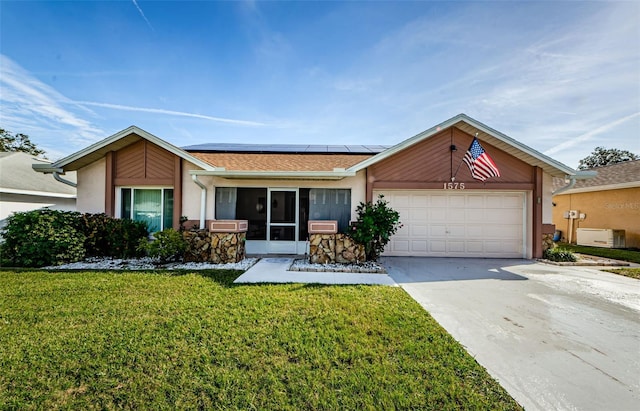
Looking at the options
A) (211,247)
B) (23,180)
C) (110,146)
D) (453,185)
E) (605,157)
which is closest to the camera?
(211,247)

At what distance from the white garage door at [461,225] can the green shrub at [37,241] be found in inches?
386

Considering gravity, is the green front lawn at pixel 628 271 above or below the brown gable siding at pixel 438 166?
below

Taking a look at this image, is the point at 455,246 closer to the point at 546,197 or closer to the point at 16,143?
the point at 546,197

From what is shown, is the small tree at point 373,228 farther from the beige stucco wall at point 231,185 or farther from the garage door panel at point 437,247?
the garage door panel at point 437,247

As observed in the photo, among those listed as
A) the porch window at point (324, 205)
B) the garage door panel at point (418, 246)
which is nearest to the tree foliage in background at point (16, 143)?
the porch window at point (324, 205)

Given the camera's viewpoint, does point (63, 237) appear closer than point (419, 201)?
Yes

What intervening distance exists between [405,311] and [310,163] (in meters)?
6.47

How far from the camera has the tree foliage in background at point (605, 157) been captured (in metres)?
33.5

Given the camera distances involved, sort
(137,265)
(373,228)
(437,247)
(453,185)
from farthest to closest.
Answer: (437,247) < (453,185) < (373,228) < (137,265)

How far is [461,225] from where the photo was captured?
9.23 m

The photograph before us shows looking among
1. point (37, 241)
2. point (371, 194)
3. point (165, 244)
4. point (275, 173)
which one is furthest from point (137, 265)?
point (371, 194)

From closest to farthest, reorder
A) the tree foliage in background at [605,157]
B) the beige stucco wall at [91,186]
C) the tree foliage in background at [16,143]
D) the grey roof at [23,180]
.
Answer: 1. the beige stucco wall at [91,186]
2. the grey roof at [23,180]
3. the tree foliage in background at [16,143]
4. the tree foliage in background at [605,157]

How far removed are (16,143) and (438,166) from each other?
42202 mm

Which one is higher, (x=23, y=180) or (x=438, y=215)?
(x=23, y=180)
